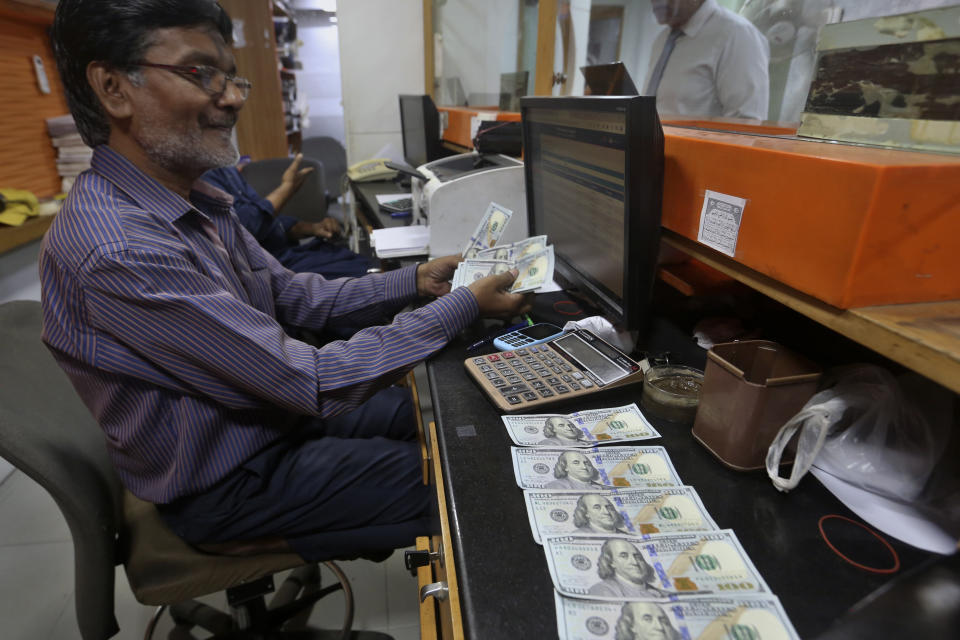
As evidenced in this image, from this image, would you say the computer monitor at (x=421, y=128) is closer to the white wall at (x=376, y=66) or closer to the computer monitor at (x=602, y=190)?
the white wall at (x=376, y=66)

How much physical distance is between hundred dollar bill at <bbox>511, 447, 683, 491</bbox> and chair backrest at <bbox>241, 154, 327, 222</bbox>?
2.75 m

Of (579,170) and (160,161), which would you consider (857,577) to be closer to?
(579,170)

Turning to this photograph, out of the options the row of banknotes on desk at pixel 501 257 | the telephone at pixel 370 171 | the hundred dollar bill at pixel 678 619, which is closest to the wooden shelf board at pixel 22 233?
the row of banknotes on desk at pixel 501 257

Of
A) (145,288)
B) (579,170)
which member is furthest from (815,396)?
(145,288)

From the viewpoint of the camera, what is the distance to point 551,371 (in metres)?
0.98

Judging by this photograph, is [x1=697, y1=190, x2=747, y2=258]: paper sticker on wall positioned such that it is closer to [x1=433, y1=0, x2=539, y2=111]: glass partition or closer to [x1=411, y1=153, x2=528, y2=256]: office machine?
[x1=411, y1=153, x2=528, y2=256]: office machine

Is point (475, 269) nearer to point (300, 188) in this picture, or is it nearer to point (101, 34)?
point (101, 34)

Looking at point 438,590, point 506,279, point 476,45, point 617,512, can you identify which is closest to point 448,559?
point 438,590

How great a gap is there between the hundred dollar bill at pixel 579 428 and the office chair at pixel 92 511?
577mm

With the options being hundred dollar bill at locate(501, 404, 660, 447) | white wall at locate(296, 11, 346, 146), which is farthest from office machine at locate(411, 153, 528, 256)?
white wall at locate(296, 11, 346, 146)

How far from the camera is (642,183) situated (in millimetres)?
887

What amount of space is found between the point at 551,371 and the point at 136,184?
88 cm

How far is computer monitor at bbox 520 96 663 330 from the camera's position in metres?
0.88

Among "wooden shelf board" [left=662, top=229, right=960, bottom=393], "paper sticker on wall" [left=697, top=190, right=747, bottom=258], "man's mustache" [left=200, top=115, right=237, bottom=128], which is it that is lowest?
"wooden shelf board" [left=662, top=229, right=960, bottom=393]
